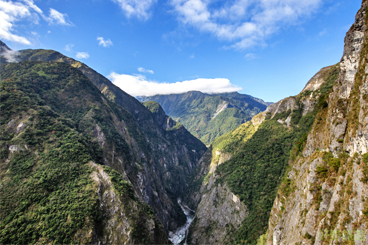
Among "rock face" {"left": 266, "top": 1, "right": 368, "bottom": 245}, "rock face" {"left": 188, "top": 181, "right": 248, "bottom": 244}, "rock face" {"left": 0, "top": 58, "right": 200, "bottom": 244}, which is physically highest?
"rock face" {"left": 266, "top": 1, "right": 368, "bottom": 245}

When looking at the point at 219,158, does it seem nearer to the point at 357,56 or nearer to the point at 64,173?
the point at 64,173

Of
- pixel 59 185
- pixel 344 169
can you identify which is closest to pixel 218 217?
pixel 59 185

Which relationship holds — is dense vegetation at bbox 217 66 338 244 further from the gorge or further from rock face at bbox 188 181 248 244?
rock face at bbox 188 181 248 244

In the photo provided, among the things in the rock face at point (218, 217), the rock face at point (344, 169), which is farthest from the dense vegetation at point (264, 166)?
the rock face at point (344, 169)

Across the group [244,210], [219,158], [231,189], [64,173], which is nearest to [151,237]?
[64,173]

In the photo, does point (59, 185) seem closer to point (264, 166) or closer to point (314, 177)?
point (314, 177)

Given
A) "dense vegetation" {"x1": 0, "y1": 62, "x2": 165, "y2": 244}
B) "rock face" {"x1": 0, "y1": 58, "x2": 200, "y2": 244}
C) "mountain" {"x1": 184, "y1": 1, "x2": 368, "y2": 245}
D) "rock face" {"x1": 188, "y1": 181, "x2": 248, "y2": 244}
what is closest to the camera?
"mountain" {"x1": 184, "y1": 1, "x2": 368, "y2": 245}

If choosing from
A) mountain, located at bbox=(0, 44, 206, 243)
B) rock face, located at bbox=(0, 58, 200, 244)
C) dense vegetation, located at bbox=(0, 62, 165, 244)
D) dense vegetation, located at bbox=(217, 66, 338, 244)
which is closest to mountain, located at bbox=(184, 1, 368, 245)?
dense vegetation, located at bbox=(217, 66, 338, 244)
